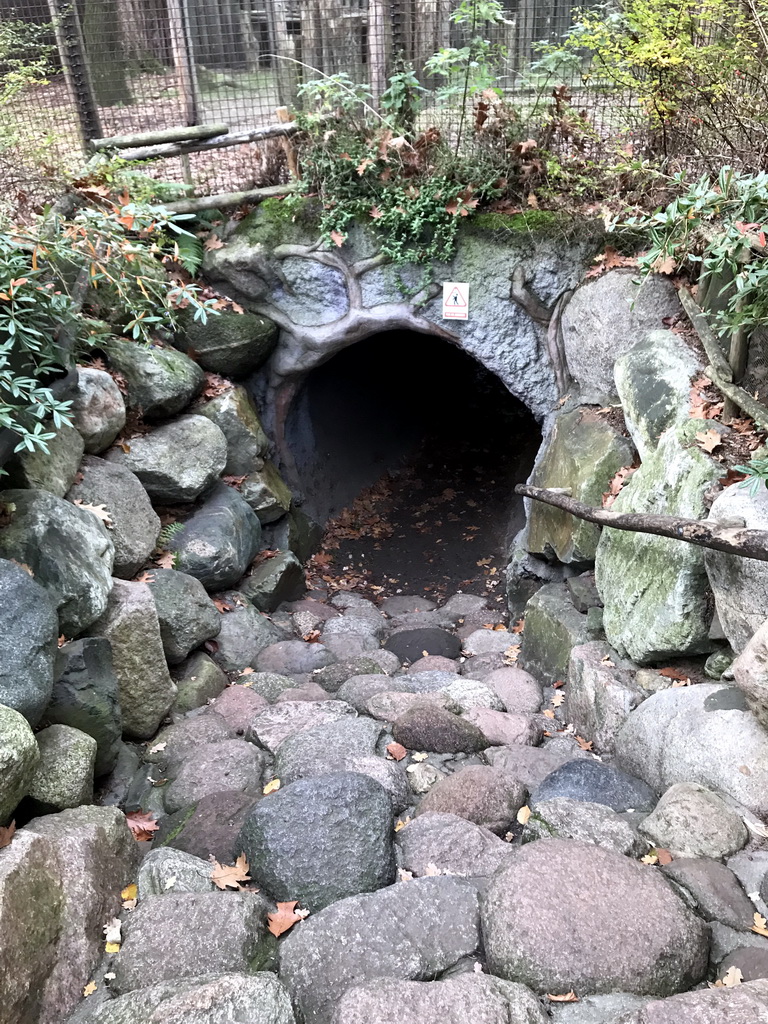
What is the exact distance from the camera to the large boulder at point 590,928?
2.22 m

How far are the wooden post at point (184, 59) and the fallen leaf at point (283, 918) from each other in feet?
25.1

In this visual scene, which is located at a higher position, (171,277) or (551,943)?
(171,277)

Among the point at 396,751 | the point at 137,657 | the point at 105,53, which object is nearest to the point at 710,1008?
the point at 396,751

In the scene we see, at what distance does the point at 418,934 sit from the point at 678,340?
4.36m

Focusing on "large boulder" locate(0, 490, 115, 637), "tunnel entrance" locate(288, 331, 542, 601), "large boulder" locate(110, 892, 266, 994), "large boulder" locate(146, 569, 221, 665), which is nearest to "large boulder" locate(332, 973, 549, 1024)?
"large boulder" locate(110, 892, 266, 994)

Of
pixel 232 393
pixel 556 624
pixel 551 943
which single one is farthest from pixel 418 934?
pixel 232 393

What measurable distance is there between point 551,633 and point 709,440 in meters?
1.92

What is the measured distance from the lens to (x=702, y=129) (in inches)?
207

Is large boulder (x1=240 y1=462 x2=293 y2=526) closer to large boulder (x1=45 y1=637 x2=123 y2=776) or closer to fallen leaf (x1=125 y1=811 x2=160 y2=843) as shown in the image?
large boulder (x1=45 y1=637 x2=123 y2=776)

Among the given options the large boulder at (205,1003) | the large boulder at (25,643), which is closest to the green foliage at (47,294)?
the large boulder at (25,643)

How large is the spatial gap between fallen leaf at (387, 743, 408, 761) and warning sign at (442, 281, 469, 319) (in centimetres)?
432

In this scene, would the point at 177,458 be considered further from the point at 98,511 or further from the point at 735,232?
the point at 735,232

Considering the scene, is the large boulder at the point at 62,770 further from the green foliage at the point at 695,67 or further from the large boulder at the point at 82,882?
the green foliage at the point at 695,67

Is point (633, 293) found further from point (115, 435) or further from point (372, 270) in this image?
point (115, 435)
